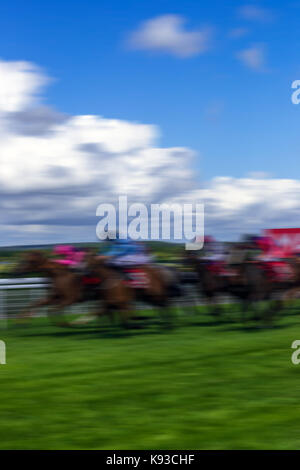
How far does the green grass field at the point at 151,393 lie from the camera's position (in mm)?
3760

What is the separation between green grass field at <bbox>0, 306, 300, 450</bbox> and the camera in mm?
3760

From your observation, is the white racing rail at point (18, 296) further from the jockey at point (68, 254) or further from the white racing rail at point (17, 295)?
the jockey at point (68, 254)

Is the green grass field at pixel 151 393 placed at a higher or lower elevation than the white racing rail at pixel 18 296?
lower

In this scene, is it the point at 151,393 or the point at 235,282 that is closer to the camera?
the point at 151,393

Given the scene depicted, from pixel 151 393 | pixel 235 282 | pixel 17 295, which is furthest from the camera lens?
pixel 17 295

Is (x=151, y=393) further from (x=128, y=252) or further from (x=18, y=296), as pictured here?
(x=18, y=296)

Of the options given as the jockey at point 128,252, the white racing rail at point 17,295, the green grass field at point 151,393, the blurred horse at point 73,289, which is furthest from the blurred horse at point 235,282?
the white racing rail at point 17,295

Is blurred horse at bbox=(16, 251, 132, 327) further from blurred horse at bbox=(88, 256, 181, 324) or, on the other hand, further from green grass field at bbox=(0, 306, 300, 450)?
green grass field at bbox=(0, 306, 300, 450)

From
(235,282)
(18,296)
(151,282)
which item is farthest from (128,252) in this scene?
(18,296)

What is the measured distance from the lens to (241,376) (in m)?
5.46

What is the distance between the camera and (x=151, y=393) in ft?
15.9

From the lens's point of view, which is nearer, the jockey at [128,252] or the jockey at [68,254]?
the jockey at [128,252]

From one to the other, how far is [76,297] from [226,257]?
229 centimetres

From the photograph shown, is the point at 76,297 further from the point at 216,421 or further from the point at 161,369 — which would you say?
the point at 216,421
